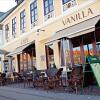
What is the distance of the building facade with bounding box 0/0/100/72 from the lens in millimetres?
16062

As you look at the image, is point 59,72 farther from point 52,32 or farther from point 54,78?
point 52,32

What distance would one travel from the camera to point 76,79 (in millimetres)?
13438

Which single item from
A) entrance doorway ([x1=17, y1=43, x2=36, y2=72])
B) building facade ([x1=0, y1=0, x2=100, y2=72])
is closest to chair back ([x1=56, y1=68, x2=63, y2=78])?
building facade ([x1=0, y1=0, x2=100, y2=72])

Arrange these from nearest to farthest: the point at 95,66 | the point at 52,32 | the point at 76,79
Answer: the point at 95,66 < the point at 76,79 < the point at 52,32

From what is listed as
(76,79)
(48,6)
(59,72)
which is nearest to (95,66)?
(76,79)

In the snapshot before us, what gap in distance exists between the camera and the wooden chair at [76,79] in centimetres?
1348

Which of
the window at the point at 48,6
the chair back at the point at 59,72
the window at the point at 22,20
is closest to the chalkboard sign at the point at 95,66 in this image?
the chair back at the point at 59,72

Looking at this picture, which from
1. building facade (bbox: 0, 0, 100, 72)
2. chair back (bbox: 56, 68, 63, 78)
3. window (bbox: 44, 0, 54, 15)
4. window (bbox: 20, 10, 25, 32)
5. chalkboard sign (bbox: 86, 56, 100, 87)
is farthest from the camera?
window (bbox: 20, 10, 25, 32)

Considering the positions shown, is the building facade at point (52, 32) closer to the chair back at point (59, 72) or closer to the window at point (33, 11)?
the window at point (33, 11)

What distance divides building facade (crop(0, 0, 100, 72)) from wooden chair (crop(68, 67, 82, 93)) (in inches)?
71.5

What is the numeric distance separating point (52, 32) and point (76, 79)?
734 centimetres

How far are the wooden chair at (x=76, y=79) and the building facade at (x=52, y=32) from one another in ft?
5.96

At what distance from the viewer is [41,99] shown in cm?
1258

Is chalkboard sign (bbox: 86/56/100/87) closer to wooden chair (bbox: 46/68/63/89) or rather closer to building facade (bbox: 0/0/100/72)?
building facade (bbox: 0/0/100/72)
